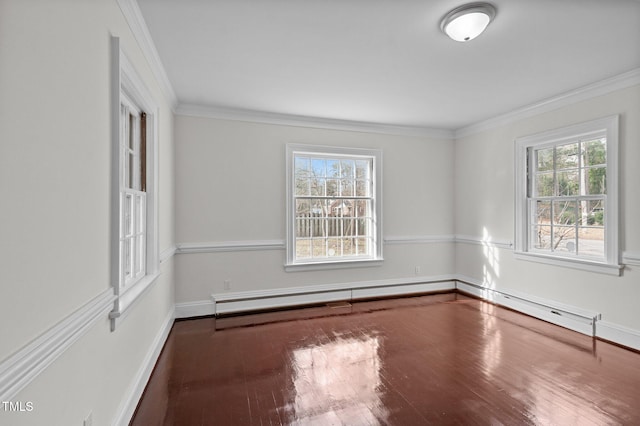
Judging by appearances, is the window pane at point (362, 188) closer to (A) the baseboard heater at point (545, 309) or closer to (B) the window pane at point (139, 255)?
(A) the baseboard heater at point (545, 309)

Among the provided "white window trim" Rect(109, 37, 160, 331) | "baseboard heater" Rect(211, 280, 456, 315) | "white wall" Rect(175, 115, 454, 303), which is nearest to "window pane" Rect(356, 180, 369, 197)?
"white wall" Rect(175, 115, 454, 303)

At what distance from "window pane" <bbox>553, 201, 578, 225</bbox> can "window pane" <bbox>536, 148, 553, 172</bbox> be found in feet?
1.50

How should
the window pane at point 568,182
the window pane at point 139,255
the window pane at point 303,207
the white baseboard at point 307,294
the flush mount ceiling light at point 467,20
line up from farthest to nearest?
1. the window pane at point 303,207
2. the white baseboard at point 307,294
3. the window pane at point 568,182
4. the window pane at point 139,255
5. the flush mount ceiling light at point 467,20

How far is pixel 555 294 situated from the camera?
3.71 meters

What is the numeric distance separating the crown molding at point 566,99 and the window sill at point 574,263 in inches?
69.0

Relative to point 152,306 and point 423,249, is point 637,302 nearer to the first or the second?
point 423,249

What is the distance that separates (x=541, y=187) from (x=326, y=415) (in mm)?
3760

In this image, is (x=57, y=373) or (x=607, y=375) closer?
(x=57, y=373)

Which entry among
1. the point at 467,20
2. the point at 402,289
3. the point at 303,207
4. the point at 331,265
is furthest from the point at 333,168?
the point at 467,20

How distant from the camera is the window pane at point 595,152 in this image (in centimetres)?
331

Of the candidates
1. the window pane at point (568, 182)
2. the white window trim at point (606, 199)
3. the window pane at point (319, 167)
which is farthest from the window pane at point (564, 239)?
the window pane at point (319, 167)

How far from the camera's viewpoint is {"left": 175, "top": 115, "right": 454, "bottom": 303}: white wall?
3.93m

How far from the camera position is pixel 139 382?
7.29ft

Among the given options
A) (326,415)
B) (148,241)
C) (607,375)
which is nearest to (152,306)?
(148,241)
